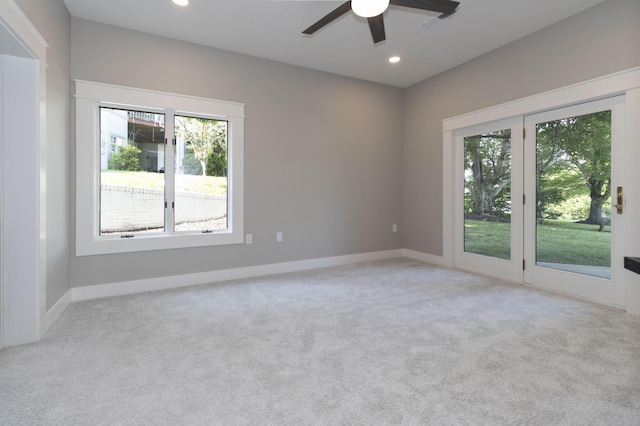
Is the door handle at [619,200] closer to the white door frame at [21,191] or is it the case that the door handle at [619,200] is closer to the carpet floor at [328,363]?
the carpet floor at [328,363]

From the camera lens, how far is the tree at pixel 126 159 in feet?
11.9

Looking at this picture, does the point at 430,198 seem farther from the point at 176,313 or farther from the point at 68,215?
the point at 68,215

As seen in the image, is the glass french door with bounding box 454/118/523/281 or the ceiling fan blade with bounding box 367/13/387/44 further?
the glass french door with bounding box 454/118/523/281

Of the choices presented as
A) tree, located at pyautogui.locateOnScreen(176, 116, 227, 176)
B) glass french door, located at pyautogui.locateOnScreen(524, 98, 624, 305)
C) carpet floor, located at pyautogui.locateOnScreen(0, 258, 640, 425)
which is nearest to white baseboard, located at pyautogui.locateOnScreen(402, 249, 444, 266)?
glass french door, located at pyautogui.locateOnScreen(524, 98, 624, 305)

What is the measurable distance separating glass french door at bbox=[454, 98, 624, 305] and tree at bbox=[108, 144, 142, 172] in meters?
4.26

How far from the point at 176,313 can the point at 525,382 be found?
2.75 m

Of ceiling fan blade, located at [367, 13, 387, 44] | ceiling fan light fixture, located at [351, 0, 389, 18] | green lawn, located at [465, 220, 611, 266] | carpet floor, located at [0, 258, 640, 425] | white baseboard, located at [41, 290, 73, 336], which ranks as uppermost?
ceiling fan blade, located at [367, 13, 387, 44]

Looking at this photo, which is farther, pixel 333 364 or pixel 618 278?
pixel 618 278

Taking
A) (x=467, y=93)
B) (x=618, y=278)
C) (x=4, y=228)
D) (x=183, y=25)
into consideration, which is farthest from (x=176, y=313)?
(x=467, y=93)

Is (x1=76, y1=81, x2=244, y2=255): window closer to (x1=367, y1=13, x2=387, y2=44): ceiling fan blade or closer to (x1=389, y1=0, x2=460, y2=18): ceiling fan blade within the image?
(x1=367, y1=13, x2=387, y2=44): ceiling fan blade

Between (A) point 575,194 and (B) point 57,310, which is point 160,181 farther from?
(A) point 575,194

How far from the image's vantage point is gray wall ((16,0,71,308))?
268cm

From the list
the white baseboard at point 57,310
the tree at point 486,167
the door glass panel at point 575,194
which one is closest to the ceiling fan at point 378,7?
the door glass panel at point 575,194

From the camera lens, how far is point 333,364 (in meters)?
2.09
